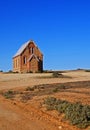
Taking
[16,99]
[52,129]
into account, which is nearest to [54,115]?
[52,129]

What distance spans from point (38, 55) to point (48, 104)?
201 feet

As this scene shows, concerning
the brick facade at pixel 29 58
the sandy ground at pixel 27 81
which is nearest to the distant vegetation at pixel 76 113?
the sandy ground at pixel 27 81

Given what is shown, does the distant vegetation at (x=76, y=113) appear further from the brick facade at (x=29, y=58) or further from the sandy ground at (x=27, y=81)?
the brick facade at (x=29, y=58)

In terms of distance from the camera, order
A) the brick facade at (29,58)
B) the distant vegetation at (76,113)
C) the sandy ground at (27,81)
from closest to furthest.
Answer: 1. the distant vegetation at (76,113)
2. the sandy ground at (27,81)
3. the brick facade at (29,58)

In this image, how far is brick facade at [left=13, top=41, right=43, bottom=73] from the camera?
77125mm

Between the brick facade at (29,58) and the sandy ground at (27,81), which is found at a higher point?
the brick facade at (29,58)

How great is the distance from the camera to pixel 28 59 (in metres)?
77.7

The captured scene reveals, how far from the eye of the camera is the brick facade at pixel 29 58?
3036 inches

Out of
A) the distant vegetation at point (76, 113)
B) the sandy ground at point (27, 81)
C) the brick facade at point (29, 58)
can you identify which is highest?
the brick facade at point (29, 58)

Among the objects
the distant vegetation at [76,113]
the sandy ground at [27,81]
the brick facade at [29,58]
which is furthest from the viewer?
the brick facade at [29,58]

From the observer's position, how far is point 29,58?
77.4 meters

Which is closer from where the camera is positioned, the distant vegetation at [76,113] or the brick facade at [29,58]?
the distant vegetation at [76,113]

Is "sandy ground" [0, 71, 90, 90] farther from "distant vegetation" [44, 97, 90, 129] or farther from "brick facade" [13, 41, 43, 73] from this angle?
"brick facade" [13, 41, 43, 73]

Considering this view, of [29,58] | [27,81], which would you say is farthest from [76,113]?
[29,58]
